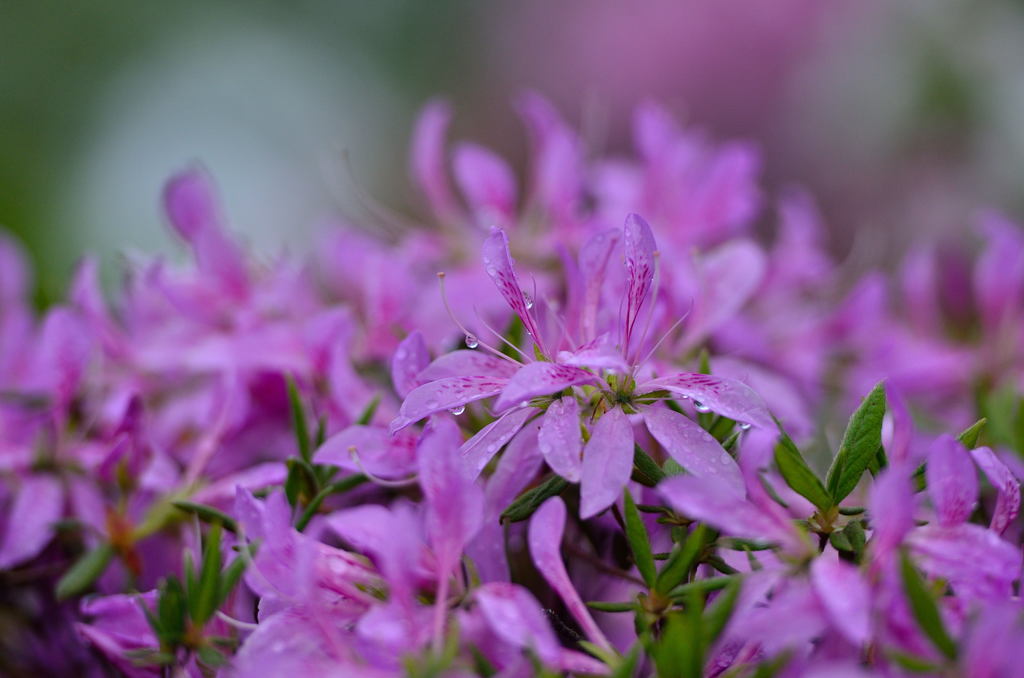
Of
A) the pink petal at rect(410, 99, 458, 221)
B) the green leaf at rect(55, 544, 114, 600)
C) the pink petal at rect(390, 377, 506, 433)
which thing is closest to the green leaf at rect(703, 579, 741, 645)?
the pink petal at rect(390, 377, 506, 433)

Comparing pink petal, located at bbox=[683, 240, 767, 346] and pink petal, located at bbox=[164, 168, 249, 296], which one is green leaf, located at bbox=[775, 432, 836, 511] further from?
pink petal, located at bbox=[164, 168, 249, 296]

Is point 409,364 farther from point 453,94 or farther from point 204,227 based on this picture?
point 453,94

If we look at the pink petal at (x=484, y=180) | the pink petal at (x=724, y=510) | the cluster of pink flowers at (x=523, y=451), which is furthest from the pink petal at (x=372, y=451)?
the pink petal at (x=484, y=180)

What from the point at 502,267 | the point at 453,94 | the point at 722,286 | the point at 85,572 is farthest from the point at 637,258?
the point at 453,94

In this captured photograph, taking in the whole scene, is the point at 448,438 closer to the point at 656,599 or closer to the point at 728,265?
the point at 656,599

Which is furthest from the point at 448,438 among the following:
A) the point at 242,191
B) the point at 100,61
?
the point at 100,61
